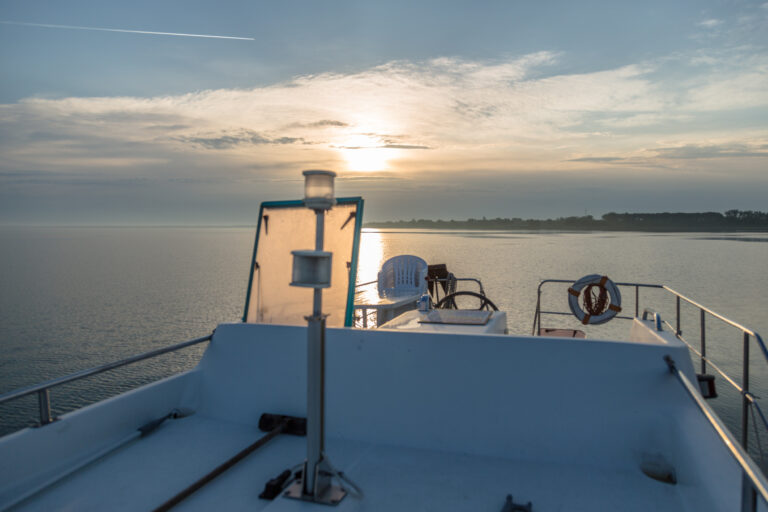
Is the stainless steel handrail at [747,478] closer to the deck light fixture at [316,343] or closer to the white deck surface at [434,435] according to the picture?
the white deck surface at [434,435]

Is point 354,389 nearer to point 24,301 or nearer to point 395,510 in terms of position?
point 395,510

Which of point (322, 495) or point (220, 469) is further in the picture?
point (220, 469)

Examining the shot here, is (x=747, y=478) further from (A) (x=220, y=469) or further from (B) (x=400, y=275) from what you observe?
(B) (x=400, y=275)

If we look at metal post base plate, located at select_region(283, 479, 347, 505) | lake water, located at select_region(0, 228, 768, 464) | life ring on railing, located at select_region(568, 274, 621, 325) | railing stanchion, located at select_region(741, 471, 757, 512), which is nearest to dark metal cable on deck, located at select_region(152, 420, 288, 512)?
metal post base plate, located at select_region(283, 479, 347, 505)

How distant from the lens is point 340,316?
11.3 feet

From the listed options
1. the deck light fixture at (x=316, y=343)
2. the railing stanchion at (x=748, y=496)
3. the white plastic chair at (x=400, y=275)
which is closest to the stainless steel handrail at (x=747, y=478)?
the railing stanchion at (x=748, y=496)

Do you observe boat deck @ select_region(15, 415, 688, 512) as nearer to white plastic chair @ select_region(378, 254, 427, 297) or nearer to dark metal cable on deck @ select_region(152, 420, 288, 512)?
dark metal cable on deck @ select_region(152, 420, 288, 512)

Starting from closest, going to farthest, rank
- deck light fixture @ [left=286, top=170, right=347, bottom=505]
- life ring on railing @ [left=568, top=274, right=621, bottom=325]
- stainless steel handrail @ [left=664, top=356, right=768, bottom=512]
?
stainless steel handrail @ [left=664, top=356, right=768, bottom=512] → deck light fixture @ [left=286, top=170, right=347, bottom=505] → life ring on railing @ [left=568, top=274, right=621, bottom=325]

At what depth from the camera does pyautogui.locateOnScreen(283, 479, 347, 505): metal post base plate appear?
195 centimetres

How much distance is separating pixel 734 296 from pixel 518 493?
26.4 meters

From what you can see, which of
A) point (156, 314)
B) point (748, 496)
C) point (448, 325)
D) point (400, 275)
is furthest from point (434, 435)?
point (156, 314)

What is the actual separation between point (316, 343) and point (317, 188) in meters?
0.63

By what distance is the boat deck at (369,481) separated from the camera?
6.55 feet

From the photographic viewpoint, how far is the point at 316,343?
74.6 inches
